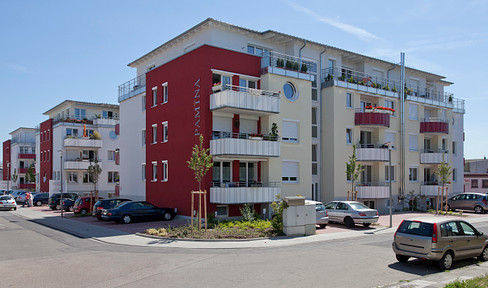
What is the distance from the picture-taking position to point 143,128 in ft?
107

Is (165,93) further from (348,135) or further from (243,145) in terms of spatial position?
(348,135)

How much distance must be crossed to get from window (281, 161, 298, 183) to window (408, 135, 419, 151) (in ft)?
46.2

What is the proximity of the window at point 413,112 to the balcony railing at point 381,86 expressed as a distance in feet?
2.11

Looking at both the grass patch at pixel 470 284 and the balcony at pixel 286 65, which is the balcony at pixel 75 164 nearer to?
the balcony at pixel 286 65

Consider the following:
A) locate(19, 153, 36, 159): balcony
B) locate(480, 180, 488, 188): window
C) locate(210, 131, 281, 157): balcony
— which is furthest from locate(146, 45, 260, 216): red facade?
locate(19, 153, 36, 159): balcony

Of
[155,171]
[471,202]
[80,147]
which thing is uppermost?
[80,147]

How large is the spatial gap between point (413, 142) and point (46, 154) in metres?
44.4

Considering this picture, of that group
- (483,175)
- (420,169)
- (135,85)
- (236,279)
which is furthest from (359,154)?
(483,175)

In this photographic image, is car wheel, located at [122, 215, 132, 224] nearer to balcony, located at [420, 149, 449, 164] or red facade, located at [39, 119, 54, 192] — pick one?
balcony, located at [420, 149, 449, 164]

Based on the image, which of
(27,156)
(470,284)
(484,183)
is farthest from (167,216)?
(27,156)

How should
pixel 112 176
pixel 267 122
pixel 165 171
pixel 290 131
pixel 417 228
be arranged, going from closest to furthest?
pixel 417 228 < pixel 267 122 < pixel 290 131 < pixel 165 171 < pixel 112 176

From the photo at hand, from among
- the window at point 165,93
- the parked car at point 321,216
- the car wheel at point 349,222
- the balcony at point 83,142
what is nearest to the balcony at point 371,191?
the car wheel at point 349,222

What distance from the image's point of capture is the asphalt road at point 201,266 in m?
10.6

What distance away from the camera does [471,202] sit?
35031 mm
